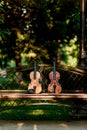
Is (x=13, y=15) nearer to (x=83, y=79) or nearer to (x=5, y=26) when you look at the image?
(x=5, y=26)

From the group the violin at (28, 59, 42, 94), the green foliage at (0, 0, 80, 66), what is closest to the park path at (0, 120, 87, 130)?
the violin at (28, 59, 42, 94)

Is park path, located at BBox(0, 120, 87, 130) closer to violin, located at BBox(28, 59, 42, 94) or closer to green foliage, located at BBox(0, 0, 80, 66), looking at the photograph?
violin, located at BBox(28, 59, 42, 94)

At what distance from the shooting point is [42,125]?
7047mm

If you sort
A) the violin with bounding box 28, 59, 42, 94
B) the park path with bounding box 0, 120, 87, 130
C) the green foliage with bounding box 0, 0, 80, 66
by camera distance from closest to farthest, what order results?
the park path with bounding box 0, 120, 87, 130 < the violin with bounding box 28, 59, 42, 94 < the green foliage with bounding box 0, 0, 80, 66

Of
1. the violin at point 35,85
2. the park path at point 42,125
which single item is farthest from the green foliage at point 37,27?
the park path at point 42,125

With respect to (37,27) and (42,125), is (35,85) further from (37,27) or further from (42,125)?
(37,27)

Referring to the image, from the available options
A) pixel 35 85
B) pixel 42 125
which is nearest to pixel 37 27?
pixel 35 85

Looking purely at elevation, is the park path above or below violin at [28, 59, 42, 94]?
below

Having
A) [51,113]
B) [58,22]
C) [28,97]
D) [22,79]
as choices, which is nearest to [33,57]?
[58,22]

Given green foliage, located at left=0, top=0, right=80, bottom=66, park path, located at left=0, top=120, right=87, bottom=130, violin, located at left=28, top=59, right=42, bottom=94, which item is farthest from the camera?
green foliage, located at left=0, top=0, right=80, bottom=66

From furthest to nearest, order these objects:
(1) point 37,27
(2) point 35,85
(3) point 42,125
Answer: (1) point 37,27 → (2) point 35,85 → (3) point 42,125

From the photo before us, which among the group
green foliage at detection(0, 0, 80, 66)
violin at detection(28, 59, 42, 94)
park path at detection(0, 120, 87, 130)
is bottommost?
park path at detection(0, 120, 87, 130)

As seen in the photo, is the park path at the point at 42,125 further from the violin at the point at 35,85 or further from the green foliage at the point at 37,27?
the green foliage at the point at 37,27

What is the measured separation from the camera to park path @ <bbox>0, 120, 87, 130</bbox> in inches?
270
